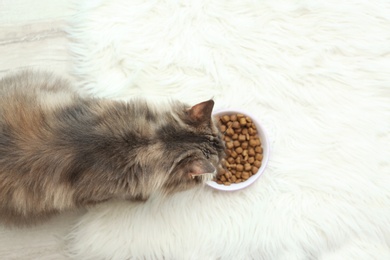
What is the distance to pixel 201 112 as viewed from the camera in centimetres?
114

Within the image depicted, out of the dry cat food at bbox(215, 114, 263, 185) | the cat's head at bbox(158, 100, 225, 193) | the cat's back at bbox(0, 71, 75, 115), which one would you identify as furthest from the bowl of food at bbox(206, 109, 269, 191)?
the cat's back at bbox(0, 71, 75, 115)

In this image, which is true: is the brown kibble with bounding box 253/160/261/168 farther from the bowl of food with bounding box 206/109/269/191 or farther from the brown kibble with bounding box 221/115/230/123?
the brown kibble with bounding box 221/115/230/123

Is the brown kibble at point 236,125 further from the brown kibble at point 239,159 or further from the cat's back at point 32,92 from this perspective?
the cat's back at point 32,92

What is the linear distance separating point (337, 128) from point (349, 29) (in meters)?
0.43

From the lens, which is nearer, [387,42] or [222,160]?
[222,160]

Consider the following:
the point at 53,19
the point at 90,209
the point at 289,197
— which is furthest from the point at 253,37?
the point at 90,209

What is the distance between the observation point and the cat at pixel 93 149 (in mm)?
1094

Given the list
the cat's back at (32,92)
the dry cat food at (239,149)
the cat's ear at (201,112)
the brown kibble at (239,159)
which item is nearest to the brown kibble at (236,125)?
the dry cat food at (239,149)

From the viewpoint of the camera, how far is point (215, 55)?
1485mm

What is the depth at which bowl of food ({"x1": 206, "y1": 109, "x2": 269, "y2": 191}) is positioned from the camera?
1.37 metres

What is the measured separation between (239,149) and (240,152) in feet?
0.04

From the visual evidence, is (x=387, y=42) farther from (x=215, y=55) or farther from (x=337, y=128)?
(x=215, y=55)

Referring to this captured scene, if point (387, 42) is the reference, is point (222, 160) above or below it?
below

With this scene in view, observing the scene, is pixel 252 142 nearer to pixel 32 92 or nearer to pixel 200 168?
pixel 200 168
